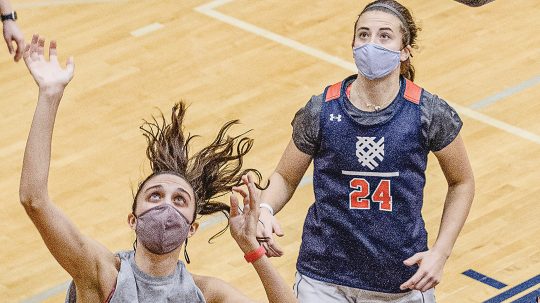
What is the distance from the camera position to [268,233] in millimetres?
6594

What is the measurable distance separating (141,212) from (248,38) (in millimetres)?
6744

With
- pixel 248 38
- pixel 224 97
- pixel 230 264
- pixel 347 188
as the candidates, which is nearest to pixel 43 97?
pixel 347 188

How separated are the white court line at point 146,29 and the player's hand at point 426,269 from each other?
639 centimetres

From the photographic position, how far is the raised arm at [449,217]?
22.3 feet

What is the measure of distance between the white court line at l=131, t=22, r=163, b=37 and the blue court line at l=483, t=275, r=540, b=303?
4.88 meters

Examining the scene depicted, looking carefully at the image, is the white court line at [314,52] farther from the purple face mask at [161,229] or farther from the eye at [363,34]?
the purple face mask at [161,229]

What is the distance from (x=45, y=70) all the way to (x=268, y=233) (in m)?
1.46

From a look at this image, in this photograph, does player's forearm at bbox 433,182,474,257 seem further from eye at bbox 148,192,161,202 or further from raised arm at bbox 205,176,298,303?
eye at bbox 148,192,161,202

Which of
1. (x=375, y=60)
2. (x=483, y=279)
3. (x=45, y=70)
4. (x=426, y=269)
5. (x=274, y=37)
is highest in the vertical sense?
(x=45, y=70)

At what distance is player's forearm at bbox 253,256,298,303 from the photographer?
5.79 meters

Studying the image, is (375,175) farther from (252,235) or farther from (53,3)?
(53,3)

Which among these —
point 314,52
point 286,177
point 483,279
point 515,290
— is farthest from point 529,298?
point 314,52

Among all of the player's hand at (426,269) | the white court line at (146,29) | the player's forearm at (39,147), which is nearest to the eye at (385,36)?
the player's hand at (426,269)

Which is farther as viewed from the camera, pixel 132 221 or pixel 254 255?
pixel 132 221
